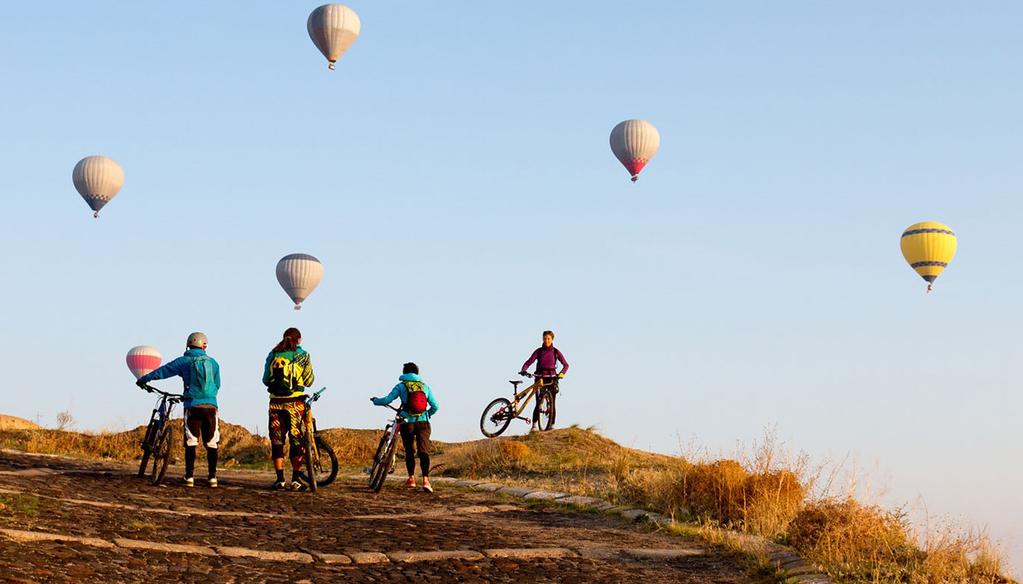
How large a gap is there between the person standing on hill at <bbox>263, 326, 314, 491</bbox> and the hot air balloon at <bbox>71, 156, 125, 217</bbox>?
32.8 metres

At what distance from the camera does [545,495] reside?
692 inches

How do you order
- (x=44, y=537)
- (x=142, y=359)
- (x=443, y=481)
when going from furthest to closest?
(x=142, y=359)
(x=443, y=481)
(x=44, y=537)

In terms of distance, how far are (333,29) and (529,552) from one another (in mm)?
33926

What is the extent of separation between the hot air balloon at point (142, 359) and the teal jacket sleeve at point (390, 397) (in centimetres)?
2977

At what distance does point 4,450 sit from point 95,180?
26.6m

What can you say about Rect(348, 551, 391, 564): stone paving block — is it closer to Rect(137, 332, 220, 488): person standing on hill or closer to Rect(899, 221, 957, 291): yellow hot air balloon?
Rect(137, 332, 220, 488): person standing on hill

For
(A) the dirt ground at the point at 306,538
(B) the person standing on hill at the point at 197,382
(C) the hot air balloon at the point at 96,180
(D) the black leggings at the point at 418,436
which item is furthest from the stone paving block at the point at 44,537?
(C) the hot air balloon at the point at 96,180

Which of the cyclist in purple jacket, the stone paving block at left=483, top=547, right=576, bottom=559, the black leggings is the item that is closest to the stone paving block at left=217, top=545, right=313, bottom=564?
the stone paving block at left=483, top=547, right=576, bottom=559

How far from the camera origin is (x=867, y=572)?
36.4 ft

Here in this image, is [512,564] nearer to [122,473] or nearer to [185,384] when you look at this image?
[185,384]

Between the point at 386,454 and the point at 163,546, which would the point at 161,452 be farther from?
the point at 163,546

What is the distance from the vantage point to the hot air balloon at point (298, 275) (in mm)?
41344

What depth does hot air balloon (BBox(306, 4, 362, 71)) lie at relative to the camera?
42906 mm

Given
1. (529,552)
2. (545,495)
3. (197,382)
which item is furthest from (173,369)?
(529,552)
